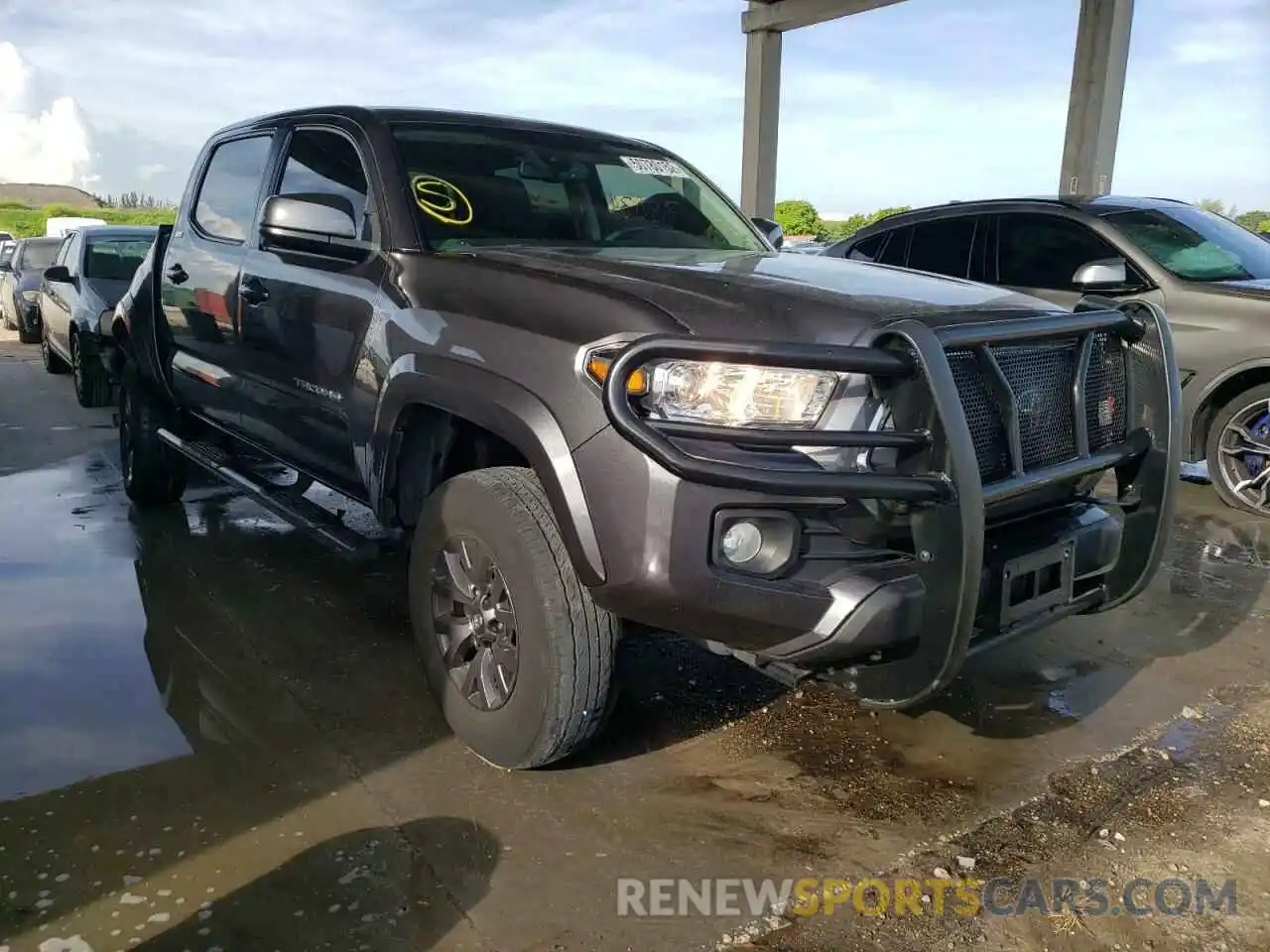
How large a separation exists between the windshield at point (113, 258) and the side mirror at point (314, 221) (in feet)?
20.4

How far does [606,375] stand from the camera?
236 cm

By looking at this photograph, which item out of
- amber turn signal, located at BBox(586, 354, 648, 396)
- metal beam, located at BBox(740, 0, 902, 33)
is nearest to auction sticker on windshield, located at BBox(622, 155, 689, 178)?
amber turn signal, located at BBox(586, 354, 648, 396)

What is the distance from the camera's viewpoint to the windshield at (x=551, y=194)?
3.44 metres

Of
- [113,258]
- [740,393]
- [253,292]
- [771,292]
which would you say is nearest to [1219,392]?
[771,292]

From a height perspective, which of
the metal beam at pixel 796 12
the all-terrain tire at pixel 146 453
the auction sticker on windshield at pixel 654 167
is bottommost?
the all-terrain tire at pixel 146 453

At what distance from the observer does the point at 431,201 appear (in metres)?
3.40

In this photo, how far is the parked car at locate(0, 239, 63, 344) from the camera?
13914mm

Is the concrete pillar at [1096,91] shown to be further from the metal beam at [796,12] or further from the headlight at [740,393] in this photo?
the headlight at [740,393]

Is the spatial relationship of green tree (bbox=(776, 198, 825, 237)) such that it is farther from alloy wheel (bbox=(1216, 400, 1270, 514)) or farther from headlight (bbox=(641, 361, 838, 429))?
headlight (bbox=(641, 361, 838, 429))

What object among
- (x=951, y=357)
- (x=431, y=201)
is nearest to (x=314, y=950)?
(x=951, y=357)

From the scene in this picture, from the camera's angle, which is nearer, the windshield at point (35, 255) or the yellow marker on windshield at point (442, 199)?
the yellow marker on windshield at point (442, 199)

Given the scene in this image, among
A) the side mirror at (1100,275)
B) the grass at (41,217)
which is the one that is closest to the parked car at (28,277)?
the side mirror at (1100,275)

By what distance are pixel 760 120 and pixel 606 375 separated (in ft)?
51.8

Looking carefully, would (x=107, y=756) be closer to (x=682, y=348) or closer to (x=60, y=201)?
(x=682, y=348)
